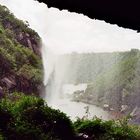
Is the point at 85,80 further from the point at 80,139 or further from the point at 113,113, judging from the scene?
the point at 80,139

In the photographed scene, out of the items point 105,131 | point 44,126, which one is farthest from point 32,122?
point 105,131

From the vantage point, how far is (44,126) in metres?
36.7

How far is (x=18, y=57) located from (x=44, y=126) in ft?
71.9

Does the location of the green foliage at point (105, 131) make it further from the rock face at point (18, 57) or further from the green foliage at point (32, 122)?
the rock face at point (18, 57)

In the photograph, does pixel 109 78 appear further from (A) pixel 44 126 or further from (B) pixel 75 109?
(A) pixel 44 126

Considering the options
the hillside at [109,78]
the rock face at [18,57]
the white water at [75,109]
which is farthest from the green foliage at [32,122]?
the hillside at [109,78]

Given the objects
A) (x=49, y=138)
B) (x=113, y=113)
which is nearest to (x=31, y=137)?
(x=49, y=138)

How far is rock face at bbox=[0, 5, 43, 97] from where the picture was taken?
50.3m

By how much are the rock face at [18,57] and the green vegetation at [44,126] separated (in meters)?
7.78

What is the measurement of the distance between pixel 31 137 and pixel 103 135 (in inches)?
289

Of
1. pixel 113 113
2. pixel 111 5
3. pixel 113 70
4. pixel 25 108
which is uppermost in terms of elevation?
pixel 113 70

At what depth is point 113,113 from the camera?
7844 cm

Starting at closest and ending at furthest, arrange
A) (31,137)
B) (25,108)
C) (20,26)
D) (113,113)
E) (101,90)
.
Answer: (31,137) < (25,108) < (20,26) < (113,113) < (101,90)

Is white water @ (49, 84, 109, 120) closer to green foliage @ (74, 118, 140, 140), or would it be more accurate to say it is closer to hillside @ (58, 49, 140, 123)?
hillside @ (58, 49, 140, 123)
